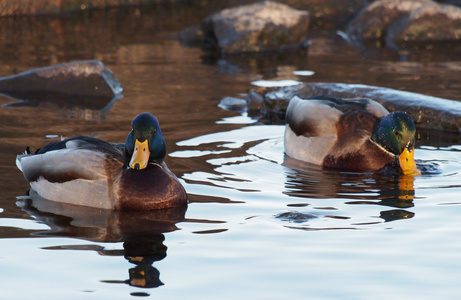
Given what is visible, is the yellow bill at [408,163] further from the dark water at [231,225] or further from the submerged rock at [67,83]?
the submerged rock at [67,83]

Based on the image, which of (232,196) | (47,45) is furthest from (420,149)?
(47,45)

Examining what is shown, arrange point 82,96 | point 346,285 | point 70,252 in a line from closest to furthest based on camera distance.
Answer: point 346,285 < point 70,252 < point 82,96

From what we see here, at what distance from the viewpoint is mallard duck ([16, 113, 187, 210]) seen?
5824 millimetres

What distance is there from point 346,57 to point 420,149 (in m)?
6.02

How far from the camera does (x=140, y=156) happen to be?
5.79 meters

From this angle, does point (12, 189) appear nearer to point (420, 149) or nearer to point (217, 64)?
point (420, 149)

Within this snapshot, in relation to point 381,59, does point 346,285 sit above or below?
below

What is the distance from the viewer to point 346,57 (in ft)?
45.5

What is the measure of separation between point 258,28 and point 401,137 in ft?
25.7

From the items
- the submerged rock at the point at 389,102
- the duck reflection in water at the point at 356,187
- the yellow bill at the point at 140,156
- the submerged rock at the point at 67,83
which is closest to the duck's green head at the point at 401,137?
the duck reflection in water at the point at 356,187

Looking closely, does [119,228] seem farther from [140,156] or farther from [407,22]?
[407,22]

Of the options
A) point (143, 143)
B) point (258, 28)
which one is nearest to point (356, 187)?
point (143, 143)

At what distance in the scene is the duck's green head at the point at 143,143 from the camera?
579 cm

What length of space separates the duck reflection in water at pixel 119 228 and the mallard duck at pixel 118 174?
3.3 inches
